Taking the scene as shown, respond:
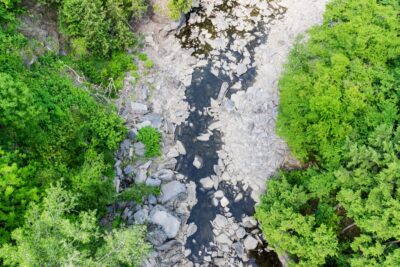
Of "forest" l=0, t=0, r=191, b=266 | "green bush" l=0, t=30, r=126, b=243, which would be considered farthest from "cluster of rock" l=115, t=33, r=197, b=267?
"green bush" l=0, t=30, r=126, b=243

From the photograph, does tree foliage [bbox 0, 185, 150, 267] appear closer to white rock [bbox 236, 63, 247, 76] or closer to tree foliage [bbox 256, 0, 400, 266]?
tree foliage [bbox 256, 0, 400, 266]

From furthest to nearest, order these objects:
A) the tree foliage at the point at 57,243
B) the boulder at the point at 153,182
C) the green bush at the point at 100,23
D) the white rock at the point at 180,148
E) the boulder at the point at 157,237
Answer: the white rock at the point at 180,148, the green bush at the point at 100,23, the boulder at the point at 153,182, the boulder at the point at 157,237, the tree foliage at the point at 57,243

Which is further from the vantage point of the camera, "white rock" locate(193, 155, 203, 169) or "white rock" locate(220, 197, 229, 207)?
"white rock" locate(193, 155, 203, 169)

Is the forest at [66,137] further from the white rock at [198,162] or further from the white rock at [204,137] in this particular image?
the white rock at [204,137]

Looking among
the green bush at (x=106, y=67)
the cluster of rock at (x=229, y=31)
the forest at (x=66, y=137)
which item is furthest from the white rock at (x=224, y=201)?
the green bush at (x=106, y=67)

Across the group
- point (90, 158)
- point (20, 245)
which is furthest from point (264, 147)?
point (20, 245)

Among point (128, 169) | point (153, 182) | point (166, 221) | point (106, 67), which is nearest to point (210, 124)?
point (153, 182)
